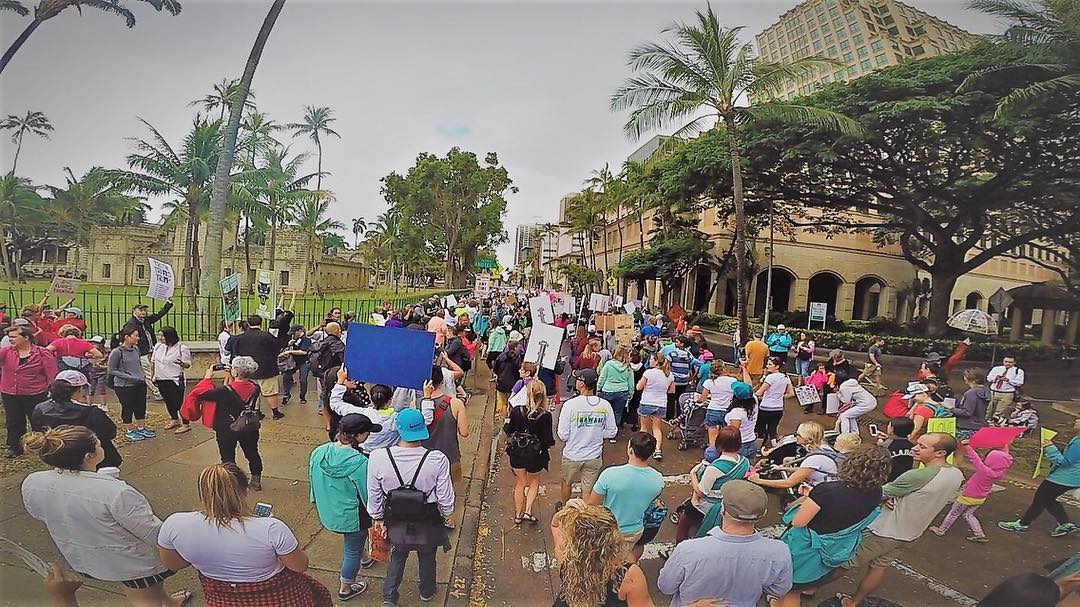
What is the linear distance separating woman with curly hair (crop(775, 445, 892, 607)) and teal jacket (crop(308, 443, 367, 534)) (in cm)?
281

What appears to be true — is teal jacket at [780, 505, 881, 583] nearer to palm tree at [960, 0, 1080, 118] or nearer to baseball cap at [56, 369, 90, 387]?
baseball cap at [56, 369, 90, 387]

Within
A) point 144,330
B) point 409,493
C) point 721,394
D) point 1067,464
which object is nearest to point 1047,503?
point 1067,464

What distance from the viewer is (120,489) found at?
2762 mm

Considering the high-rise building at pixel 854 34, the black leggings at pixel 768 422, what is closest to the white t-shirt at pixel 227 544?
the black leggings at pixel 768 422

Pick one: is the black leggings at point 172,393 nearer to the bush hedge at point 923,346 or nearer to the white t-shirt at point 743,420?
the white t-shirt at point 743,420

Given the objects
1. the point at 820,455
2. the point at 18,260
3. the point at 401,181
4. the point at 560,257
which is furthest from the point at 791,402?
the point at 560,257

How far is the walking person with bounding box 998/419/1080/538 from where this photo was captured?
490 centimetres

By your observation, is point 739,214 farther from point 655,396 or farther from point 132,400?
point 132,400

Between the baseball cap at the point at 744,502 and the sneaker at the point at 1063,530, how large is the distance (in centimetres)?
506

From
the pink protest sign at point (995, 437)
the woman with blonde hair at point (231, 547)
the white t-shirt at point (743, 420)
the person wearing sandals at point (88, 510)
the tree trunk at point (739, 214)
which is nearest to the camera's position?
the woman with blonde hair at point (231, 547)

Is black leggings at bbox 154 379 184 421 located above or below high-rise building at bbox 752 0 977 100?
below

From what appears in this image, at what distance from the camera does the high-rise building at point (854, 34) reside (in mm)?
22273

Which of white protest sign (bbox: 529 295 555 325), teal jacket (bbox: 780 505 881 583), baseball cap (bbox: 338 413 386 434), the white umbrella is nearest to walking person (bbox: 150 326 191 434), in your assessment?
baseball cap (bbox: 338 413 386 434)

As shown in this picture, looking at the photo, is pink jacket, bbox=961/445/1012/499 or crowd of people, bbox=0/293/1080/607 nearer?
crowd of people, bbox=0/293/1080/607
